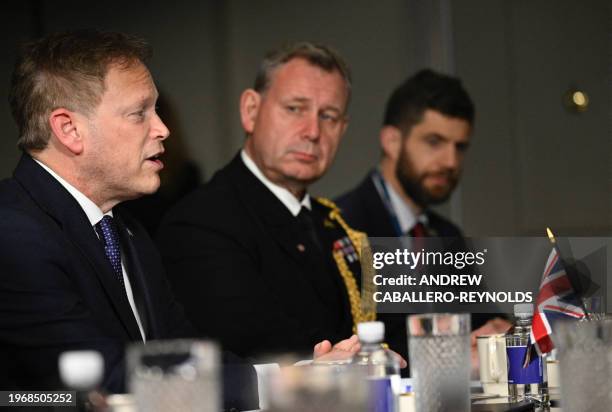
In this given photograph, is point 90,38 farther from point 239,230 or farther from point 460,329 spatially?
point 460,329

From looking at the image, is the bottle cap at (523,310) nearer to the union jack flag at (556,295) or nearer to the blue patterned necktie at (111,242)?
the union jack flag at (556,295)

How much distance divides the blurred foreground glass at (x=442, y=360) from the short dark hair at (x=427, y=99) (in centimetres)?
278

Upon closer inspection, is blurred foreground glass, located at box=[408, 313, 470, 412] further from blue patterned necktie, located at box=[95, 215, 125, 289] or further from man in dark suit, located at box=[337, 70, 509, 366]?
man in dark suit, located at box=[337, 70, 509, 366]

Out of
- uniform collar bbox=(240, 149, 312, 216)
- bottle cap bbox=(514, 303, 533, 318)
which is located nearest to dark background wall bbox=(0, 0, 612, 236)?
uniform collar bbox=(240, 149, 312, 216)

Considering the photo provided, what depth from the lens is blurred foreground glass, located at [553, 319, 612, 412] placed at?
54.2 inches

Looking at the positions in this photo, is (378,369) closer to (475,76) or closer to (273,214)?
(273,214)

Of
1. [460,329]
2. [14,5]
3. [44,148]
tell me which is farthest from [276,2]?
[460,329]

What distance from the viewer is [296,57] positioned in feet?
11.3

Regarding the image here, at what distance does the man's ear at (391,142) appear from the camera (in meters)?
4.38

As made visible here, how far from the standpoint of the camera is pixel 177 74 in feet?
14.2

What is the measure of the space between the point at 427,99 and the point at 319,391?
3308 mm

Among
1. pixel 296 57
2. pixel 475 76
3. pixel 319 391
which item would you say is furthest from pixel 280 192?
pixel 319 391

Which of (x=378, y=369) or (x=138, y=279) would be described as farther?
(x=138, y=279)

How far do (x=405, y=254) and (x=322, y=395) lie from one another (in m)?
1.44
